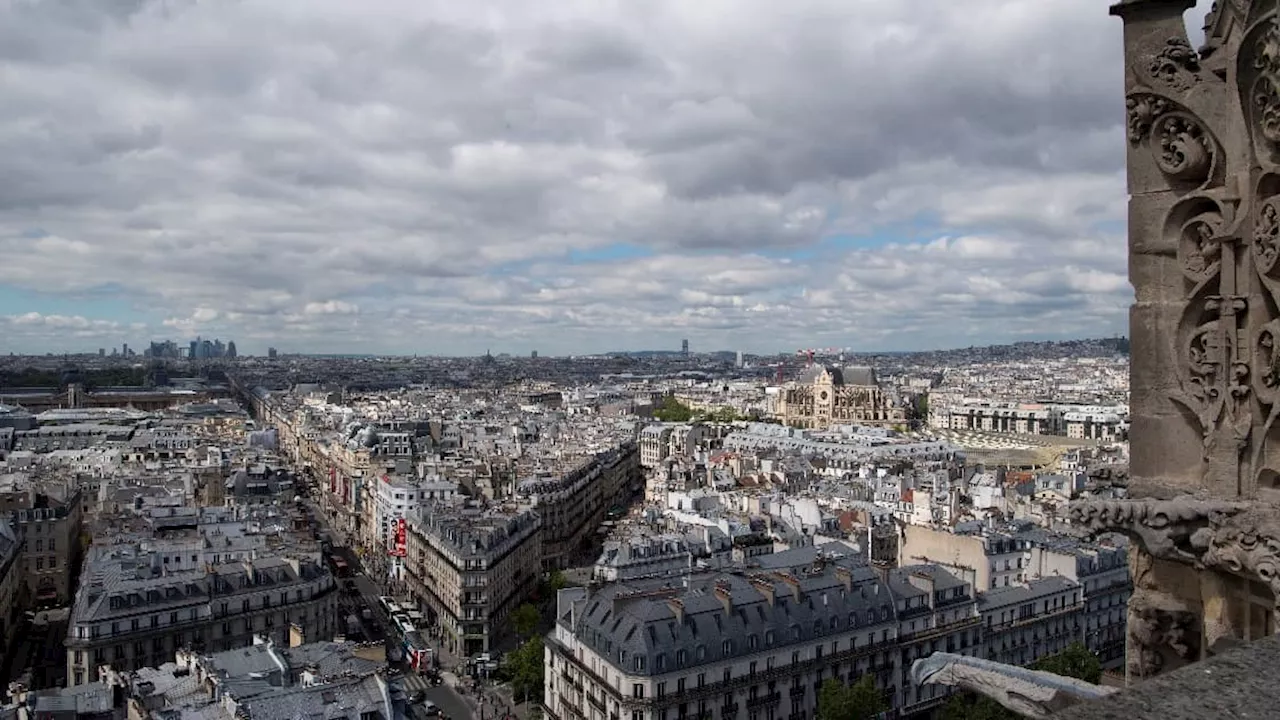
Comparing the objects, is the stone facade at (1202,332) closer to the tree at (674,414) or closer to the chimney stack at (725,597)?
the chimney stack at (725,597)

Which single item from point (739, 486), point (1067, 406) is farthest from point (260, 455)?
point (1067, 406)

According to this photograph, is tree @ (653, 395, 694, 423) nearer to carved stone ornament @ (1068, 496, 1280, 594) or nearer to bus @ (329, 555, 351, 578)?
bus @ (329, 555, 351, 578)

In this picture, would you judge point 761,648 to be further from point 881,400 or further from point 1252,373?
point 881,400

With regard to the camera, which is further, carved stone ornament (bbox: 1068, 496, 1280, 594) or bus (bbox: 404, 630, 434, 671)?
bus (bbox: 404, 630, 434, 671)

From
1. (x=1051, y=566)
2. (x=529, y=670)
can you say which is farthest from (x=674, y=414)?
(x=529, y=670)

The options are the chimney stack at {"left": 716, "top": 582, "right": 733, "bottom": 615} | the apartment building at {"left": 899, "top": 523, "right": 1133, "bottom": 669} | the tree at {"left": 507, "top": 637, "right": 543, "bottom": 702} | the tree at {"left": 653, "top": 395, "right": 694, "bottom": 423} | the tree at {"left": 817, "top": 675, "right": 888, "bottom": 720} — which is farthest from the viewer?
the tree at {"left": 653, "top": 395, "right": 694, "bottom": 423}

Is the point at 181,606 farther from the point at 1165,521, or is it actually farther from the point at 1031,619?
the point at 1165,521

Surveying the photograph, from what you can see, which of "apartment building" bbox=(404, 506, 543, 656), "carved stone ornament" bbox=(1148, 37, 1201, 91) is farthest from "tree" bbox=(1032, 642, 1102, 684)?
"carved stone ornament" bbox=(1148, 37, 1201, 91)
